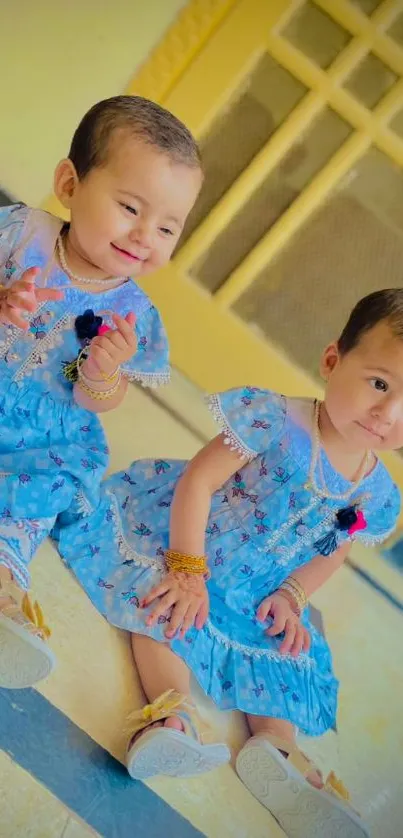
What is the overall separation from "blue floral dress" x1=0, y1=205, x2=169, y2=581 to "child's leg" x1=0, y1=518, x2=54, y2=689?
0.02m

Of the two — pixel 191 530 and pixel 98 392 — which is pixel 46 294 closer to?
pixel 98 392

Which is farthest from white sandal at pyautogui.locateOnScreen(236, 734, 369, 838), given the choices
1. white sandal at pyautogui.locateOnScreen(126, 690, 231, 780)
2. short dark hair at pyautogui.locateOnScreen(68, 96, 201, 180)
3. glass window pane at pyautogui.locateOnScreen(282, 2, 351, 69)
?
glass window pane at pyautogui.locateOnScreen(282, 2, 351, 69)

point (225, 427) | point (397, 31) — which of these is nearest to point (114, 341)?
point (225, 427)

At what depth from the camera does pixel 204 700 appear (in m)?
1.30

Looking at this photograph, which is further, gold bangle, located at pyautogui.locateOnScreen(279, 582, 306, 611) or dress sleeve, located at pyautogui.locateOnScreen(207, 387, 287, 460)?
gold bangle, located at pyautogui.locateOnScreen(279, 582, 306, 611)

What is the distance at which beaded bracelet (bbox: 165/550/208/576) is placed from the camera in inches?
50.6

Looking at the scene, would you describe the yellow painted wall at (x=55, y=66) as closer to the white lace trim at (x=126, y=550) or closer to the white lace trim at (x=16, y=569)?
the white lace trim at (x=126, y=550)

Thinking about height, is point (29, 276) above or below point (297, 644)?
above

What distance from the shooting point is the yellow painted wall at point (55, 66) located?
205 cm

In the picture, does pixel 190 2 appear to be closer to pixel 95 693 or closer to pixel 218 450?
pixel 218 450

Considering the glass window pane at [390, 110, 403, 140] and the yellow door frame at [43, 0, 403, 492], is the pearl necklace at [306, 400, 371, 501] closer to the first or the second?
the yellow door frame at [43, 0, 403, 492]

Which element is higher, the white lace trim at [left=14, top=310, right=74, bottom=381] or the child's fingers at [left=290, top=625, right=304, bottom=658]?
the white lace trim at [left=14, top=310, right=74, bottom=381]

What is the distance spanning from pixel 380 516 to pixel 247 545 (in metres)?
0.23

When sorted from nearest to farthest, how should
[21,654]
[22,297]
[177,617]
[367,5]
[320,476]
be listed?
[21,654]
[22,297]
[177,617]
[320,476]
[367,5]
